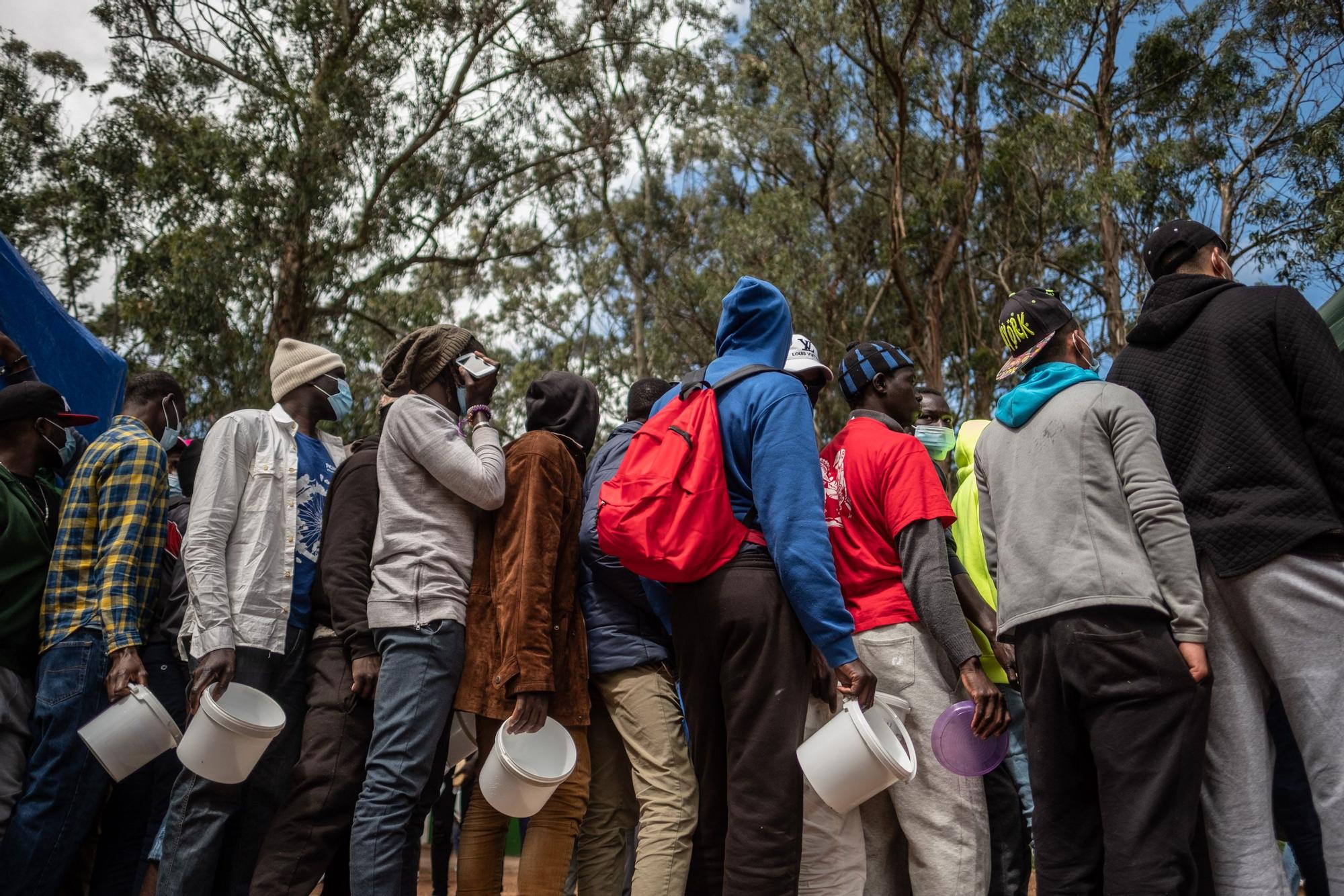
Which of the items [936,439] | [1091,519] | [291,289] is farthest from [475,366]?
[291,289]

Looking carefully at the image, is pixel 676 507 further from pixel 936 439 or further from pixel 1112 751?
pixel 936 439

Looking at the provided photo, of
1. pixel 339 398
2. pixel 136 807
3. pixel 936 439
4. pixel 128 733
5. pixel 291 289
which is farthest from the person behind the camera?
pixel 291 289

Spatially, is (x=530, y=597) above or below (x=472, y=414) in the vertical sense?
below

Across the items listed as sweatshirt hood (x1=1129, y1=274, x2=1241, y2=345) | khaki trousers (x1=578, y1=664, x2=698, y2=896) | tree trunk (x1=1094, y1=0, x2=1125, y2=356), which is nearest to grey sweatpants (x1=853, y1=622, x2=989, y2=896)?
khaki trousers (x1=578, y1=664, x2=698, y2=896)

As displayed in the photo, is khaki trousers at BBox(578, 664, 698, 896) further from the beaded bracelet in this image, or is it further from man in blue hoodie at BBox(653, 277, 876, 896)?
the beaded bracelet

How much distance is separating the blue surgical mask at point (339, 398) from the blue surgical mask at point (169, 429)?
1.94ft

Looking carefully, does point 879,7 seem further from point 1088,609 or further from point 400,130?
point 1088,609

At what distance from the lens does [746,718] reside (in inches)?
102

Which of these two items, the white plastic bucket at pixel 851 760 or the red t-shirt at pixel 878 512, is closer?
the white plastic bucket at pixel 851 760

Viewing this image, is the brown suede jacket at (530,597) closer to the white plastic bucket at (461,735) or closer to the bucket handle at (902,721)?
the white plastic bucket at (461,735)

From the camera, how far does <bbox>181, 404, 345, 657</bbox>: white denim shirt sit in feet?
10.0

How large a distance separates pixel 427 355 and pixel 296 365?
529 mm

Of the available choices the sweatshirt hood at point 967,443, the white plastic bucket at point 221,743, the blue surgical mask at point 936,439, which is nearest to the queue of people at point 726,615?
the white plastic bucket at point 221,743

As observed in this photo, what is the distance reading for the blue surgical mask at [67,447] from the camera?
3500 millimetres
